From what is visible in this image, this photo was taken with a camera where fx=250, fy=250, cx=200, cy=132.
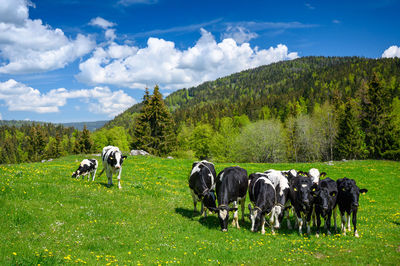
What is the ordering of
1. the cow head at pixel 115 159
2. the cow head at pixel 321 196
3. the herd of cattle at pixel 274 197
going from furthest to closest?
the cow head at pixel 115 159 → the herd of cattle at pixel 274 197 → the cow head at pixel 321 196

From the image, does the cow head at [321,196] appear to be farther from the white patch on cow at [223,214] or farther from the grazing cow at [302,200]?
the white patch on cow at [223,214]

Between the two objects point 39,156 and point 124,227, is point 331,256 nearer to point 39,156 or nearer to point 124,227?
point 124,227

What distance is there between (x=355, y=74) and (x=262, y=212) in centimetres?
20420

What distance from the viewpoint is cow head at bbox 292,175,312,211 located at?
12.4m

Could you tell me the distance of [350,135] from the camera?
6562cm

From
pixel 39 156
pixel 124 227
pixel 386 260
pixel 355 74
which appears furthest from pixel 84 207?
pixel 355 74

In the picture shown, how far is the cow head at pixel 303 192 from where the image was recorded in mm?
12445

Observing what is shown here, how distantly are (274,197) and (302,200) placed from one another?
4.40 feet

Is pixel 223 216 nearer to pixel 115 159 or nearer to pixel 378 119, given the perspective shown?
pixel 115 159

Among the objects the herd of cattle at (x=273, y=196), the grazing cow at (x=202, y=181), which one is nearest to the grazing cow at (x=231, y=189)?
the herd of cattle at (x=273, y=196)

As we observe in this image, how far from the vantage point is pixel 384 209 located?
1970 centimetres

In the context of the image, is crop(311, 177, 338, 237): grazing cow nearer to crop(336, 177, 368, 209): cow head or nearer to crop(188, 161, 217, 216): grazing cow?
crop(336, 177, 368, 209): cow head

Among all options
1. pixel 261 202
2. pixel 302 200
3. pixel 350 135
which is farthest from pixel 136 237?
pixel 350 135

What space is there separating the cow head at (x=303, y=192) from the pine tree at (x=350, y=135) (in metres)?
61.3
